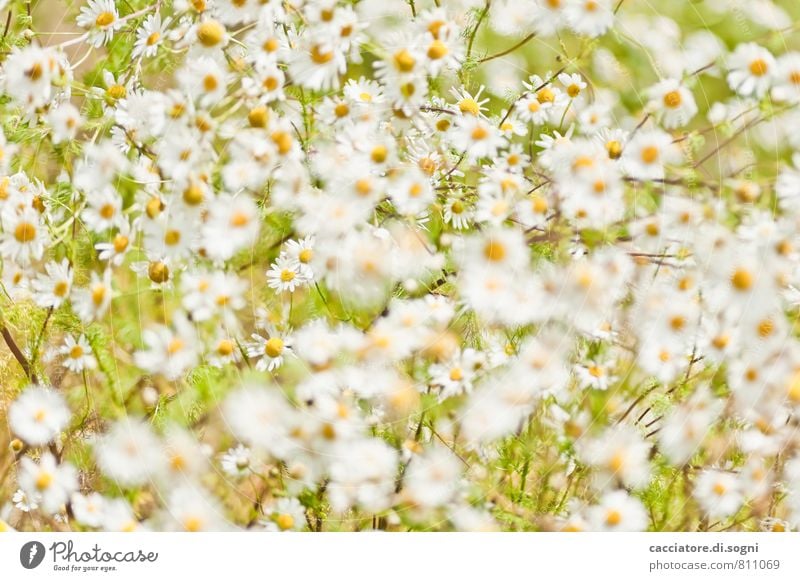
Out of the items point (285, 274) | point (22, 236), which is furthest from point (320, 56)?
point (22, 236)

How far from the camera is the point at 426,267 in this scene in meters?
0.49

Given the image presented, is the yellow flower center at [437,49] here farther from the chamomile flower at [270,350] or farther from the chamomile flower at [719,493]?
the chamomile flower at [719,493]

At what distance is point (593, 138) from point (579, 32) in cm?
8

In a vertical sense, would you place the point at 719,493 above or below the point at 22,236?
below

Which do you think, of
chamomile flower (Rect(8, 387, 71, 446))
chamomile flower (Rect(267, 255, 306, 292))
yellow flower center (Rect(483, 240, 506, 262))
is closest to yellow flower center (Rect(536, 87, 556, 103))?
yellow flower center (Rect(483, 240, 506, 262))

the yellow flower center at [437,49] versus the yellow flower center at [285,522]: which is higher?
the yellow flower center at [437,49]

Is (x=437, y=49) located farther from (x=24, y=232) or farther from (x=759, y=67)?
(x=24, y=232)

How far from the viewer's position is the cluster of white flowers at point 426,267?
1.57ft
